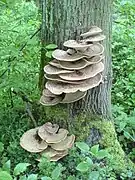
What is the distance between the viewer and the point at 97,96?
2.85 meters

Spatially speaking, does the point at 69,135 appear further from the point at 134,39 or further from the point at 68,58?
the point at 134,39

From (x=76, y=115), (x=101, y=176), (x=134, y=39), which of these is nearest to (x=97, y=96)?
(x=76, y=115)

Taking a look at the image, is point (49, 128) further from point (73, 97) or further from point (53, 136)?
point (73, 97)

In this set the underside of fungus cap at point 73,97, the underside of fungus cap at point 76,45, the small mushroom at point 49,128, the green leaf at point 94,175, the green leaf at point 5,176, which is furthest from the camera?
the small mushroom at point 49,128

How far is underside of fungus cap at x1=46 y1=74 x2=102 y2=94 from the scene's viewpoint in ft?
8.00

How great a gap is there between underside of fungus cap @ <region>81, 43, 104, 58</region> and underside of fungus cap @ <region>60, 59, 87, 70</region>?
6cm

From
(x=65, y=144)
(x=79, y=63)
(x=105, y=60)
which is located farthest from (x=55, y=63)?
(x=65, y=144)

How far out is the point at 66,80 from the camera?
2.44 m

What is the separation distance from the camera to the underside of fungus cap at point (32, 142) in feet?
8.50

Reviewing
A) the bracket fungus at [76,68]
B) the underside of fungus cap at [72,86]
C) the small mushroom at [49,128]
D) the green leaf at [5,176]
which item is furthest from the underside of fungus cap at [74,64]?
the green leaf at [5,176]

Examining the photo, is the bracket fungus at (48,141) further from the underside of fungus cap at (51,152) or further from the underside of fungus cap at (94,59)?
the underside of fungus cap at (94,59)

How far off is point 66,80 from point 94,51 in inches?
11.1

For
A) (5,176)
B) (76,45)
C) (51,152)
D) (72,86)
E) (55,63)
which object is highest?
(76,45)

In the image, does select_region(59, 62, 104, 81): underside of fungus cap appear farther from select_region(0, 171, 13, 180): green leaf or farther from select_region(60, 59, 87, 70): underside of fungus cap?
select_region(0, 171, 13, 180): green leaf
